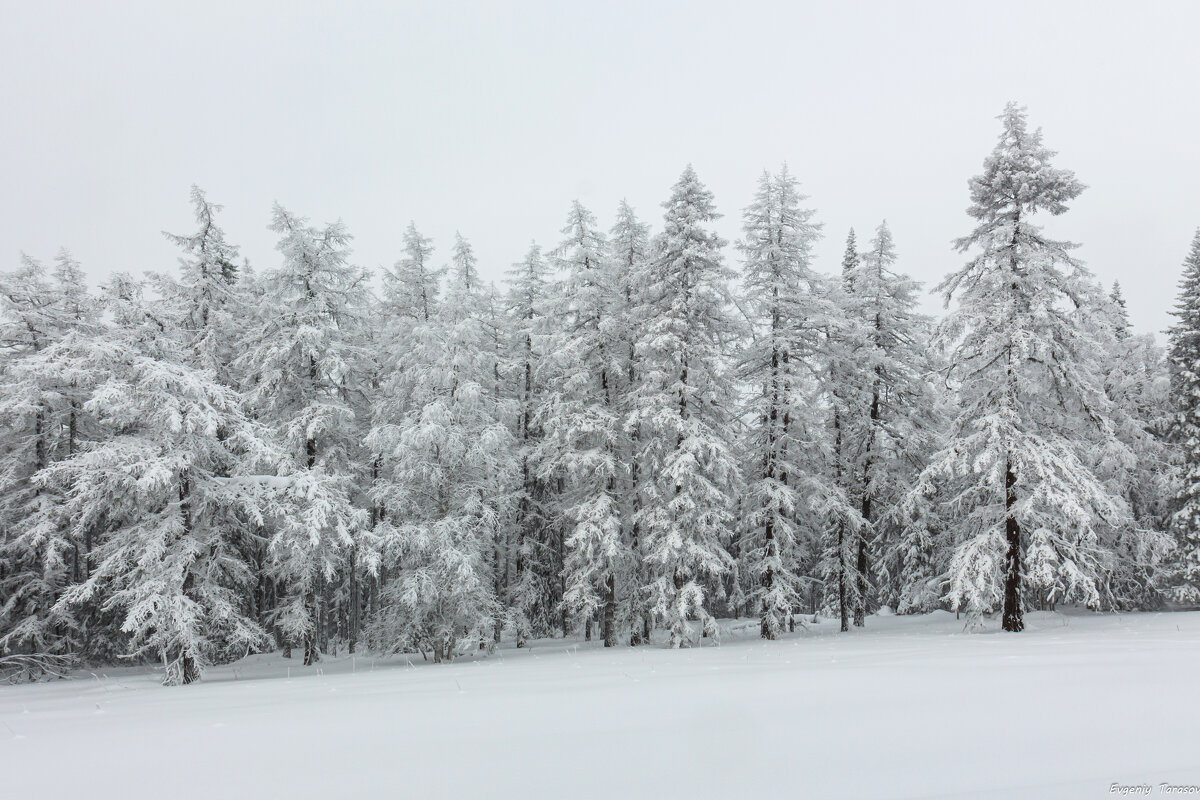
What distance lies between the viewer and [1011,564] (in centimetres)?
A: 2038

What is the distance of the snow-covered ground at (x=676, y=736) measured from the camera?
5.48 m

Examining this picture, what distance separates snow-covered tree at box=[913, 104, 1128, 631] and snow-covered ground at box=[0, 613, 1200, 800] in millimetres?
7900

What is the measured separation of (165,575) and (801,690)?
56.1ft

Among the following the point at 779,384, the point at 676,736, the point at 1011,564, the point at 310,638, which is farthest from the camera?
the point at 779,384

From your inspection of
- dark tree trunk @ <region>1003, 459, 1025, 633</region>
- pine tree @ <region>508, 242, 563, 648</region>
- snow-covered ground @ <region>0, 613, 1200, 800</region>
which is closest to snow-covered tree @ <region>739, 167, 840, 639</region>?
dark tree trunk @ <region>1003, 459, 1025, 633</region>

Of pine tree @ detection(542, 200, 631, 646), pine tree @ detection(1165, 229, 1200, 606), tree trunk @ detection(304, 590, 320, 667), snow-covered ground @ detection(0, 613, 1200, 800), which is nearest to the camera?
snow-covered ground @ detection(0, 613, 1200, 800)

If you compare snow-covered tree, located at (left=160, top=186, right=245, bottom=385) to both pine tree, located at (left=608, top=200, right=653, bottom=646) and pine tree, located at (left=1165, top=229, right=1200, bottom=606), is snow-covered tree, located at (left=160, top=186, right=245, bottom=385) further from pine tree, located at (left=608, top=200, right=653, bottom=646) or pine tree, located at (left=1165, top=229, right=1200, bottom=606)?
pine tree, located at (left=1165, top=229, right=1200, bottom=606)

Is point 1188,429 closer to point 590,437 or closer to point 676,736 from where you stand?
point 590,437

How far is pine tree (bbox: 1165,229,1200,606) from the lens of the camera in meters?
26.4

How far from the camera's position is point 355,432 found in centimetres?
2534

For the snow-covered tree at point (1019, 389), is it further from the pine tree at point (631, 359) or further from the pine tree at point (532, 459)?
the pine tree at point (532, 459)

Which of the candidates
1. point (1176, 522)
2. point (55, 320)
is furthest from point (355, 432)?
point (1176, 522)

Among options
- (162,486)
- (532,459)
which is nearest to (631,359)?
(532,459)

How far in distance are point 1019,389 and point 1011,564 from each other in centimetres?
542
